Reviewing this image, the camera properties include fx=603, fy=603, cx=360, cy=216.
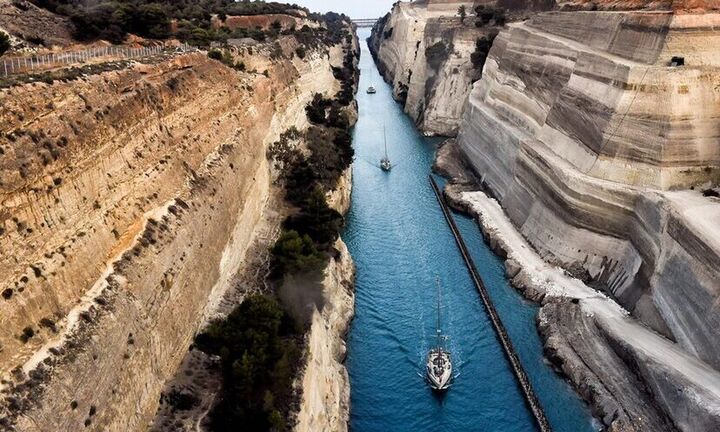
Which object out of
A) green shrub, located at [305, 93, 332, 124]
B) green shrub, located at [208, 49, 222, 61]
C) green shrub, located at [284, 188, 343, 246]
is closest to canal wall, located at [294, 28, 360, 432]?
green shrub, located at [284, 188, 343, 246]

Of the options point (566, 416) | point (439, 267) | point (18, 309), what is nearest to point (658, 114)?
point (439, 267)

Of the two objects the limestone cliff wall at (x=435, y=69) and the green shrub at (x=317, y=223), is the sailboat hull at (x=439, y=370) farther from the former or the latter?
the limestone cliff wall at (x=435, y=69)

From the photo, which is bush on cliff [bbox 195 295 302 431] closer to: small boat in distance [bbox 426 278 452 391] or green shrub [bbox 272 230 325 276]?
green shrub [bbox 272 230 325 276]

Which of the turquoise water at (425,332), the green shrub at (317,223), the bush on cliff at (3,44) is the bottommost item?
the turquoise water at (425,332)

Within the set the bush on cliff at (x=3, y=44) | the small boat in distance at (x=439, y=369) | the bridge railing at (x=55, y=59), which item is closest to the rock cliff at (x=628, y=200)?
the small boat in distance at (x=439, y=369)

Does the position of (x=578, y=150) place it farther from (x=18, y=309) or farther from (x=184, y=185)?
A: (x=18, y=309)

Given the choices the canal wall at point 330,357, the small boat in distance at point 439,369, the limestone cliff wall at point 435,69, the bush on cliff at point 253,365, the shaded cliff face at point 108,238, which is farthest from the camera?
the limestone cliff wall at point 435,69

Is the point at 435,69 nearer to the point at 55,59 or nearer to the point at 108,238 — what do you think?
the point at 55,59
